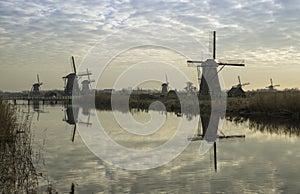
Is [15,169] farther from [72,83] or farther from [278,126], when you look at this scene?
[72,83]

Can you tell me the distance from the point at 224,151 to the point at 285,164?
103 inches

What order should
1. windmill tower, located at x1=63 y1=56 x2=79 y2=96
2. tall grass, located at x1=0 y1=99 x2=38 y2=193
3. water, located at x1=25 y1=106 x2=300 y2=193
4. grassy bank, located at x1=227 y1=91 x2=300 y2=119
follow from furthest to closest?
windmill tower, located at x1=63 y1=56 x2=79 y2=96
grassy bank, located at x1=227 y1=91 x2=300 y2=119
water, located at x1=25 y1=106 x2=300 y2=193
tall grass, located at x1=0 y1=99 x2=38 y2=193

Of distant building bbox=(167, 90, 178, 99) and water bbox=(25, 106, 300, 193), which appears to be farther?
distant building bbox=(167, 90, 178, 99)

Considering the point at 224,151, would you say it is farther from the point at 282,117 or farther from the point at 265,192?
the point at 282,117

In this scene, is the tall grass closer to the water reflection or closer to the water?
the water

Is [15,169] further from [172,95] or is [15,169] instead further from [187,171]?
[172,95]

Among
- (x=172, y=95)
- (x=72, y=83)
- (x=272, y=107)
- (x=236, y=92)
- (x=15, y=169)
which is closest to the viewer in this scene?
(x=15, y=169)

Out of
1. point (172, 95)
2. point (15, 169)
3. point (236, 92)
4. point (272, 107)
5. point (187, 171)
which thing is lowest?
point (187, 171)

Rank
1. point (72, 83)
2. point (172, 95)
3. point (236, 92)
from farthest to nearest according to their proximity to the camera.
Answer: point (72, 83) → point (172, 95) → point (236, 92)

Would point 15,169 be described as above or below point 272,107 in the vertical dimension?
below

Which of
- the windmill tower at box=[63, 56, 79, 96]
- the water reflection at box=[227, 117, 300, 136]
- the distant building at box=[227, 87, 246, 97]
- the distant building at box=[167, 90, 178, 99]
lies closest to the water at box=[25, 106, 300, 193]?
the water reflection at box=[227, 117, 300, 136]

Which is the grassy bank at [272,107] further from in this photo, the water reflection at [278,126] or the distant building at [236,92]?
the distant building at [236,92]

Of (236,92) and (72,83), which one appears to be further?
(72,83)

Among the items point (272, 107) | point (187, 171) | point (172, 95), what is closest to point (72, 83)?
point (172, 95)
